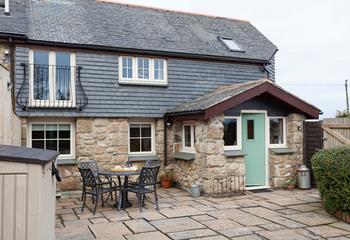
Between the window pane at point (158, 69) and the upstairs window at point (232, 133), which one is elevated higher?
the window pane at point (158, 69)

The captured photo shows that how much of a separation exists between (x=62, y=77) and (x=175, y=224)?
222 inches

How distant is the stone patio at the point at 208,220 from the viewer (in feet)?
17.7

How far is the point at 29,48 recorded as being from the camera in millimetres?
9039

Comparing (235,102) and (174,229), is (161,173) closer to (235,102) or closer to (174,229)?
(235,102)

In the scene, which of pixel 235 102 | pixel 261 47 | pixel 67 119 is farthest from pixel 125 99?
pixel 261 47

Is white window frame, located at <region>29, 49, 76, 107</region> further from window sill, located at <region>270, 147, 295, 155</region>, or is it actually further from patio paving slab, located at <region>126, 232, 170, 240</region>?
window sill, located at <region>270, 147, 295, 155</region>

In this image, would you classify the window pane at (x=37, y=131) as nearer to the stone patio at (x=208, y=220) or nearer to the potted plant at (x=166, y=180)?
the stone patio at (x=208, y=220)

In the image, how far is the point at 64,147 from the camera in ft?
31.6

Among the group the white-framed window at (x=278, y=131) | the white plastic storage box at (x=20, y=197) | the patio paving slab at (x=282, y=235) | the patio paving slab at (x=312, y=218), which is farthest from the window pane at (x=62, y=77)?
the patio paving slab at (x=312, y=218)

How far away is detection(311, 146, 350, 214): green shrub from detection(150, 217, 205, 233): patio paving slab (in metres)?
2.59

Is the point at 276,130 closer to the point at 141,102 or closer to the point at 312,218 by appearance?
the point at 312,218

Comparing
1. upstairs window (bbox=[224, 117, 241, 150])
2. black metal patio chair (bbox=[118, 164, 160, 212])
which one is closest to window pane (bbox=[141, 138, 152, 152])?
upstairs window (bbox=[224, 117, 241, 150])

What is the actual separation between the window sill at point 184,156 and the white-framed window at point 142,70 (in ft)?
7.74

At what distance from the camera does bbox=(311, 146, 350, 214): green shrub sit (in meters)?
5.86
